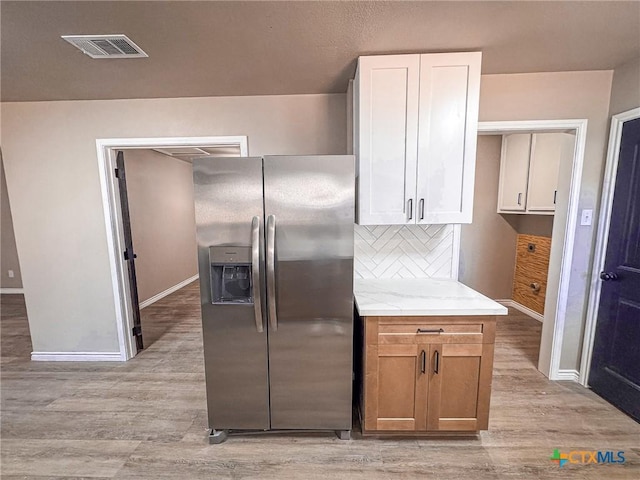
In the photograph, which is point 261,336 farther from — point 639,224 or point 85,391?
point 639,224

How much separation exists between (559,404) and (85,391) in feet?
12.1

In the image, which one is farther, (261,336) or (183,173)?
(183,173)

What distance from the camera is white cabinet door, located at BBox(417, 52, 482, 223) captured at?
171 cm

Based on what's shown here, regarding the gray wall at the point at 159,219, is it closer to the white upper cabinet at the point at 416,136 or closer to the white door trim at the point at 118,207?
the white door trim at the point at 118,207

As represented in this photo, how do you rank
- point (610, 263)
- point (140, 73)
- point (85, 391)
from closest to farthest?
1. point (140, 73)
2. point (610, 263)
3. point (85, 391)

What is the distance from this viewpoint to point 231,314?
1.67 meters

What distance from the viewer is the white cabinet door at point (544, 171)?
2.99 meters

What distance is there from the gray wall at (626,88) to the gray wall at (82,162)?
1.94 metres

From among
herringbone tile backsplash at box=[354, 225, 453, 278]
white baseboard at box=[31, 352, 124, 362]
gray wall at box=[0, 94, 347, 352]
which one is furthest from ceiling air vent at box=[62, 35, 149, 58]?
white baseboard at box=[31, 352, 124, 362]

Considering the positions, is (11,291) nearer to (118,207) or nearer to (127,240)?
(127,240)

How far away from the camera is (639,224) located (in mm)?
1854

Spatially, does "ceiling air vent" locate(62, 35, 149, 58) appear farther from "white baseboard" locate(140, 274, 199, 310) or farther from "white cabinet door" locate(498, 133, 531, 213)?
"white cabinet door" locate(498, 133, 531, 213)

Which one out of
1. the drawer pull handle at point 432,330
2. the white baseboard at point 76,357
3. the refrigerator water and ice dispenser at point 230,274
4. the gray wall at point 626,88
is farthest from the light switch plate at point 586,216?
the white baseboard at point 76,357

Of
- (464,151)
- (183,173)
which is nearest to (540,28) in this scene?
(464,151)
